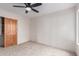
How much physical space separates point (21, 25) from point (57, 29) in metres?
2.63

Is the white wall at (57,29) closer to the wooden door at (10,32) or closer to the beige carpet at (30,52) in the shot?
the beige carpet at (30,52)

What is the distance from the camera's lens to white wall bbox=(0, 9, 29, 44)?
4.80 metres

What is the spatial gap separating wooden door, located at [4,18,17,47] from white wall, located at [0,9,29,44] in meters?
0.27

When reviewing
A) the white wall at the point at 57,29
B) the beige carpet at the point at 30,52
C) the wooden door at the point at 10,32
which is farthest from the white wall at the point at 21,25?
the beige carpet at the point at 30,52

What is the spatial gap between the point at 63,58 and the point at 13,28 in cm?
506

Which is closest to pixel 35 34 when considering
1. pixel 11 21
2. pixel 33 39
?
pixel 33 39

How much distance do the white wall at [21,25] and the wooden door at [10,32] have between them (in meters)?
→ 0.27

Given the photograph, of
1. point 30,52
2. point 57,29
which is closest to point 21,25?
point 57,29

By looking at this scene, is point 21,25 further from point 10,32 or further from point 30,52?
point 30,52

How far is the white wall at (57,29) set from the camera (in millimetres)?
4414

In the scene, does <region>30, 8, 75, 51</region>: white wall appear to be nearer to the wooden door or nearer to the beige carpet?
the beige carpet

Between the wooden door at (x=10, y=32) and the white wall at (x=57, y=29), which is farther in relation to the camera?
the wooden door at (x=10, y=32)

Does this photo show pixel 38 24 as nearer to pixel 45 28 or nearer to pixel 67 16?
pixel 45 28

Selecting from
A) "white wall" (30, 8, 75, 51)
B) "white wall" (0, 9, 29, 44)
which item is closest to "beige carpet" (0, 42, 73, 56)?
"white wall" (30, 8, 75, 51)
